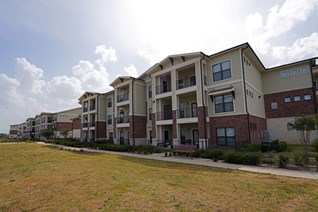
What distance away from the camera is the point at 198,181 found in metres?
7.21

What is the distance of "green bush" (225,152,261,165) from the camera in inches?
420

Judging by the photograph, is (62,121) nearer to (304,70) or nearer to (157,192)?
(304,70)

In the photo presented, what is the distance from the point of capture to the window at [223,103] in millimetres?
17609

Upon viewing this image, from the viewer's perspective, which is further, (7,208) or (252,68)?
(252,68)

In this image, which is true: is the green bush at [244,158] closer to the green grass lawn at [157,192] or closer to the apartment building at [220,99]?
the green grass lawn at [157,192]

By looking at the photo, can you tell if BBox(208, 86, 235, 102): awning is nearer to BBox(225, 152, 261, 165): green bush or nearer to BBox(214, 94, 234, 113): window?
BBox(214, 94, 234, 113): window

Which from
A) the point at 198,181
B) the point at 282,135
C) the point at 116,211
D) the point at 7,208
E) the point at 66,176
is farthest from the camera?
the point at 282,135

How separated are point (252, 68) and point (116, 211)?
20.7 m

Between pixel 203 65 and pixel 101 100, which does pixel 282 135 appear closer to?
pixel 203 65

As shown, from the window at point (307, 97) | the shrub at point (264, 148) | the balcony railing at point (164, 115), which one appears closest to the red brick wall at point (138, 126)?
the balcony railing at point (164, 115)

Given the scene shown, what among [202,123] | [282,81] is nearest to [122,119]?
[202,123]

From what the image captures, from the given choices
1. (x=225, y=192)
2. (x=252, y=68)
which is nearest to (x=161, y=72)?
(x=252, y=68)

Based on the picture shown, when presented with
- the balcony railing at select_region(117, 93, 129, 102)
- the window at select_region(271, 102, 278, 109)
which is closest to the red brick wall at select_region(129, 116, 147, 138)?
the balcony railing at select_region(117, 93, 129, 102)

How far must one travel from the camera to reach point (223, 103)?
18.1m
